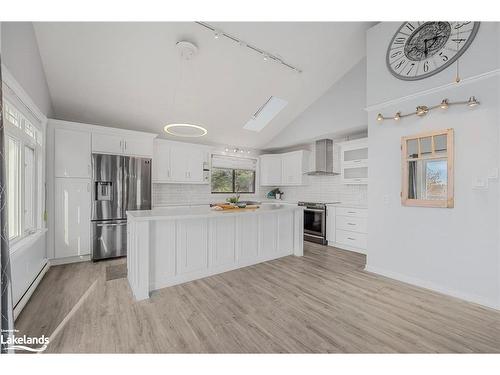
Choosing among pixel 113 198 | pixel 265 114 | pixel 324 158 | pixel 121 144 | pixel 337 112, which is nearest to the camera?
pixel 113 198

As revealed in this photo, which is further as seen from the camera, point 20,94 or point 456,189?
point 456,189

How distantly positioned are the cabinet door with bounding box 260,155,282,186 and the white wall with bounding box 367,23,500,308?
3.23 meters

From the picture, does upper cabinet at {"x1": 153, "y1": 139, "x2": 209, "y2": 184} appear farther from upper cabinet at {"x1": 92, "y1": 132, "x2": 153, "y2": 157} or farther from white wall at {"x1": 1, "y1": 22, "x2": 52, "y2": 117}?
white wall at {"x1": 1, "y1": 22, "x2": 52, "y2": 117}

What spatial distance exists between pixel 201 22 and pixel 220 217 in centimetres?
249

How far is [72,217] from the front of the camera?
11.7 ft

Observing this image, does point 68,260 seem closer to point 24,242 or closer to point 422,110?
point 24,242

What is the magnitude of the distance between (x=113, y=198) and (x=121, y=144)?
94cm

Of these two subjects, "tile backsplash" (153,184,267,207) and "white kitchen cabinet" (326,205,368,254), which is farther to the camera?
"tile backsplash" (153,184,267,207)

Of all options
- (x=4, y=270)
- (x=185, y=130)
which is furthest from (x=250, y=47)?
(x=4, y=270)

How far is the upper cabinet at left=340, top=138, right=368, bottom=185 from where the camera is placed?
460 centimetres

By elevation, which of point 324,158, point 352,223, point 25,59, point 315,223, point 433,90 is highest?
point 25,59

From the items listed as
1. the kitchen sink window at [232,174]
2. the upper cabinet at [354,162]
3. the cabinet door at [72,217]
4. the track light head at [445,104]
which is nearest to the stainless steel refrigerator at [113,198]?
the cabinet door at [72,217]

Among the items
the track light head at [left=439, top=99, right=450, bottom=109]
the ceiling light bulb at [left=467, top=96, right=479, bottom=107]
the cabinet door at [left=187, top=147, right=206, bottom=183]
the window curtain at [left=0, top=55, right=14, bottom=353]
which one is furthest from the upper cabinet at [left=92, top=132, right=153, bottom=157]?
the ceiling light bulb at [left=467, top=96, right=479, bottom=107]

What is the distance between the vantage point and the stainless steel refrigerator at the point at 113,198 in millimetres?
3695
